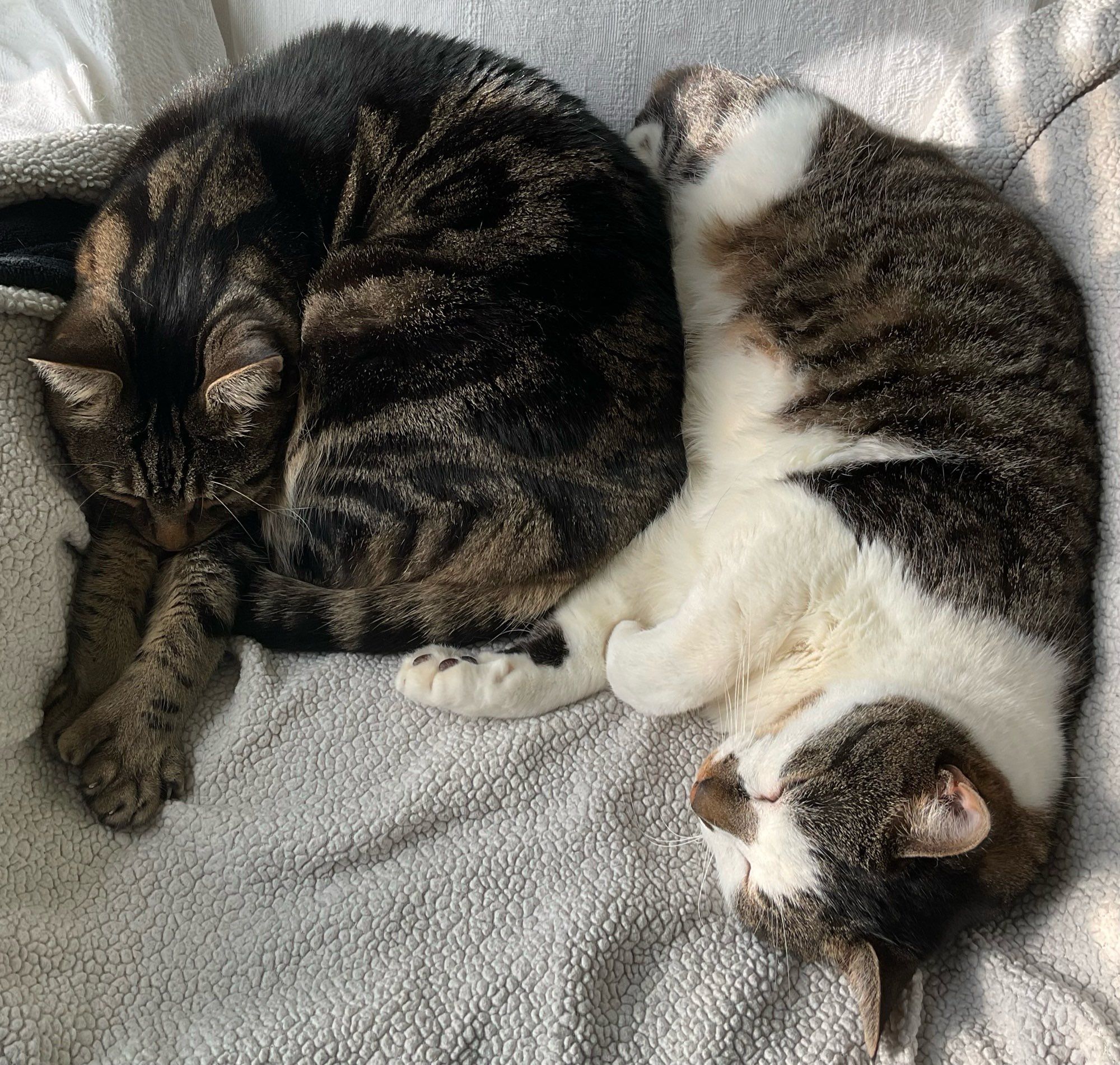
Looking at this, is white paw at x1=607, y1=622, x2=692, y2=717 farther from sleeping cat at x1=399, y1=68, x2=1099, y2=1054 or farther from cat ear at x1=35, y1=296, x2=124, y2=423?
cat ear at x1=35, y1=296, x2=124, y2=423

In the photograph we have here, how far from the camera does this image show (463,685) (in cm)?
126

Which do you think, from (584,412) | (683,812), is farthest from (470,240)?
(683,812)

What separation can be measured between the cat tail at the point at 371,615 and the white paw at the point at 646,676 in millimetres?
182

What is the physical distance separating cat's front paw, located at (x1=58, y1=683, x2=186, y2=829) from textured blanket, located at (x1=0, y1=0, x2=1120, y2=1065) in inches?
1.1

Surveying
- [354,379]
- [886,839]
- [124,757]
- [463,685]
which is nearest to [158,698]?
[124,757]

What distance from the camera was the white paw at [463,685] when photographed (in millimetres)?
1264

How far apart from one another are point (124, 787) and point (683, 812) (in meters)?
0.75

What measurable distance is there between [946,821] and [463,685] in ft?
2.11

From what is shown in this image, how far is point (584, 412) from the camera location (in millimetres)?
1280

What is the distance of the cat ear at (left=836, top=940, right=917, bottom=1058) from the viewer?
98 centimetres

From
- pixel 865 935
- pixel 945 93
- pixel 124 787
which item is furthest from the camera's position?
pixel 945 93

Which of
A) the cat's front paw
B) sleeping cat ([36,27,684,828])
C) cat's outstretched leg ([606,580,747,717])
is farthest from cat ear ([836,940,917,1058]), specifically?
the cat's front paw

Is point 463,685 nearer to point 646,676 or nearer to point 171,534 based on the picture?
point 646,676

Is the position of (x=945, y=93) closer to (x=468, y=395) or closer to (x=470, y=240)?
(x=470, y=240)
